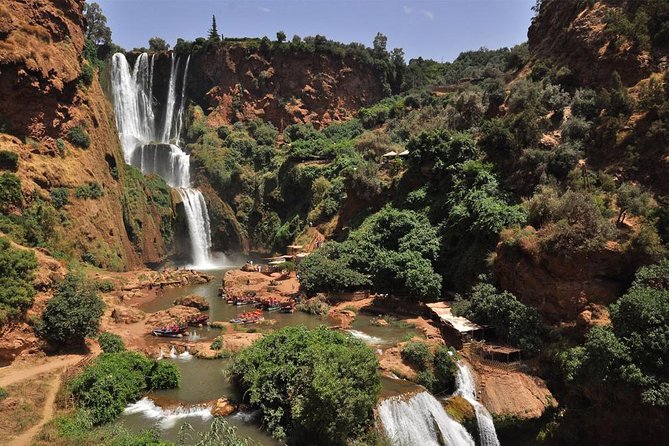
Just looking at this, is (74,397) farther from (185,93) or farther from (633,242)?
(185,93)

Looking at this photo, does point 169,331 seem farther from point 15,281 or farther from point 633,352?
point 633,352

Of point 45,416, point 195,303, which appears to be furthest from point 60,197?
point 45,416

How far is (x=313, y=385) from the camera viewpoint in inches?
631

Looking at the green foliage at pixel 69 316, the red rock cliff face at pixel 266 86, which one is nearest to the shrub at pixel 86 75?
the green foliage at pixel 69 316

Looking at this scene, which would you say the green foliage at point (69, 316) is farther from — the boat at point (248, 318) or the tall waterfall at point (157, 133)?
the tall waterfall at point (157, 133)

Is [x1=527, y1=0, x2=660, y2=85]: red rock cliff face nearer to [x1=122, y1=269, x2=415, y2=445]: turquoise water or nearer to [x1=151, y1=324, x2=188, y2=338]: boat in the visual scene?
[x1=122, y1=269, x2=415, y2=445]: turquoise water

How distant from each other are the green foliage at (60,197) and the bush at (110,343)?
16.4 metres

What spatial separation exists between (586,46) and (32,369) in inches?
1718

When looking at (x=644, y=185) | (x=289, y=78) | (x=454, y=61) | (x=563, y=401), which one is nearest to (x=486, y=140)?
(x=644, y=185)

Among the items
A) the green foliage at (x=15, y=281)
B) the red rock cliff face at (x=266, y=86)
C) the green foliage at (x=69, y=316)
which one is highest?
the red rock cliff face at (x=266, y=86)

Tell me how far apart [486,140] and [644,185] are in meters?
11.8

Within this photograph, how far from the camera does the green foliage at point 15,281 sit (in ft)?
70.5

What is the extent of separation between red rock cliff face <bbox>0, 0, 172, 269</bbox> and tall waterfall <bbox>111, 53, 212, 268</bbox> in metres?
12.9

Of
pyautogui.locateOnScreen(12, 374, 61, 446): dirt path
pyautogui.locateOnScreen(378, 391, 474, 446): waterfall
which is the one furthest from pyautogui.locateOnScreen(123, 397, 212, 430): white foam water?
pyautogui.locateOnScreen(378, 391, 474, 446): waterfall
